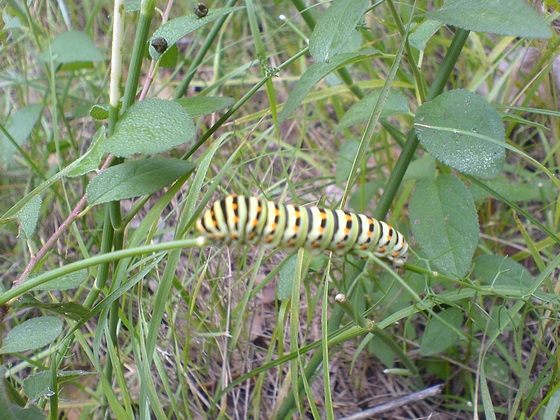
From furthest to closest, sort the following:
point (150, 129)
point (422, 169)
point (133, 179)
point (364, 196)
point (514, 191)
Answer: point (364, 196), point (514, 191), point (422, 169), point (133, 179), point (150, 129)

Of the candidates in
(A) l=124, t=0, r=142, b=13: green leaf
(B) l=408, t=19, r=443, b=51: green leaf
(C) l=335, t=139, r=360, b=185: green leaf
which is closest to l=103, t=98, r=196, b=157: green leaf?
(A) l=124, t=0, r=142, b=13: green leaf

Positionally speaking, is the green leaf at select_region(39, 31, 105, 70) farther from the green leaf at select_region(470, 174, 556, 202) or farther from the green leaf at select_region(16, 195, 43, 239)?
the green leaf at select_region(470, 174, 556, 202)

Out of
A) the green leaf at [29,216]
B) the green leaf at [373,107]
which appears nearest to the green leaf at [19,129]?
the green leaf at [29,216]

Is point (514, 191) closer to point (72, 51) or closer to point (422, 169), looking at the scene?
point (422, 169)

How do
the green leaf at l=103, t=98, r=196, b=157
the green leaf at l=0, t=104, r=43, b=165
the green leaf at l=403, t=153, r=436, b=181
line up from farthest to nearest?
the green leaf at l=0, t=104, r=43, b=165 < the green leaf at l=403, t=153, r=436, b=181 < the green leaf at l=103, t=98, r=196, b=157

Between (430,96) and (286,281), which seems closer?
(430,96)

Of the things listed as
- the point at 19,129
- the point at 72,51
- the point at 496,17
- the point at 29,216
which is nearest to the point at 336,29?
the point at 496,17

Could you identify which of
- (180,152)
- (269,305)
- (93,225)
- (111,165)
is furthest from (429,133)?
(93,225)

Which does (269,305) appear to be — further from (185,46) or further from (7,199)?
(185,46)
